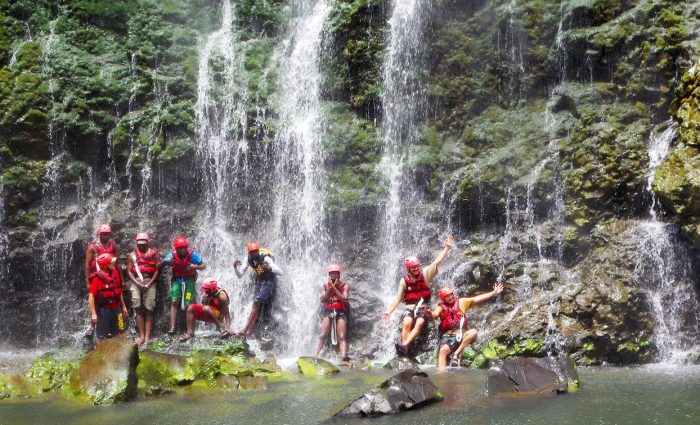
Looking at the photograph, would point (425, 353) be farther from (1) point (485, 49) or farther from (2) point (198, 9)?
(2) point (198, 9)

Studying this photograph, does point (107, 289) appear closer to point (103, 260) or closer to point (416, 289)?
point (103, 260)

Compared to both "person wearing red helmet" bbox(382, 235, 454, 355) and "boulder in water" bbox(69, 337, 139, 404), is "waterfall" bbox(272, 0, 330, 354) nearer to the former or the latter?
"person wearing red helmet" bbox(382, 235, 454, 355)

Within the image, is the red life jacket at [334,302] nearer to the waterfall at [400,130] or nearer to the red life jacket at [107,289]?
the waterfall at [400,130]

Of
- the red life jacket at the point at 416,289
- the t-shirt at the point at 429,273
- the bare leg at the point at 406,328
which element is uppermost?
the t-shirt at the point at 429,273

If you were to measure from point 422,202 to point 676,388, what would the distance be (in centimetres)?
695

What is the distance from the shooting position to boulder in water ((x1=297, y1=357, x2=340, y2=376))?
407 inches

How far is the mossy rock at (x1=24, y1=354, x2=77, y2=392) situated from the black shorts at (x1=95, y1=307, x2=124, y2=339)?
1.26m

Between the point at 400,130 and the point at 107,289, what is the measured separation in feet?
23.4

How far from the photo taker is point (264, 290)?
1243 centimetres

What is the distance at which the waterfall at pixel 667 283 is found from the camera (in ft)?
36.3

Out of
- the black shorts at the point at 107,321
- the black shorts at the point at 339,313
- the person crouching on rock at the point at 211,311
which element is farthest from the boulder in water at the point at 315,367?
the black shorts at the point at 107,321

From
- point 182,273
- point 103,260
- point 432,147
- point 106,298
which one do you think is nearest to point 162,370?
point 106,298

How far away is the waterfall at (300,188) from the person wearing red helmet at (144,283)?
97.2 inches

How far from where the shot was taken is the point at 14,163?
1481 centimetres
